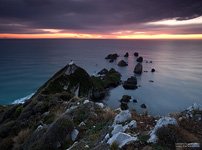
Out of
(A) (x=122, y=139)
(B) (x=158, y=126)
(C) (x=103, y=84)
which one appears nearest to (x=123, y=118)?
(A) (x=122, y=139)

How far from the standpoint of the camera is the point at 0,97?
68.2 meters

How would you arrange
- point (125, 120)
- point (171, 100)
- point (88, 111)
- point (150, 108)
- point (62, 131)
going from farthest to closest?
1. point (171, 100)
2. point (150, 108)
3. point (88, 111)
4. point (62, 131)
5. point (125, 120)

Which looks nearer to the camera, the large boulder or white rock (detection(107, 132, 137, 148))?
white rock (detection(107, 132, 137, 148))

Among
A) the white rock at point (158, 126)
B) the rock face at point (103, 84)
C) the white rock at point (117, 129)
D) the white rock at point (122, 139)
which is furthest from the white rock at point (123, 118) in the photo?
the rock face at point (103, 84)

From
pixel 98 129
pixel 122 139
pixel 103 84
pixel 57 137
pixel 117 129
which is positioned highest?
pixel 122 139

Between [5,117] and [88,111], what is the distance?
42.3 ft

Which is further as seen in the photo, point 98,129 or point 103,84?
point 103,84

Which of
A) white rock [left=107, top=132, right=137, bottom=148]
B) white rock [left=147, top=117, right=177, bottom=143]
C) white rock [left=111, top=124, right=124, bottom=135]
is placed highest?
white rock [left=147, top=117, right=177, bottom=143]

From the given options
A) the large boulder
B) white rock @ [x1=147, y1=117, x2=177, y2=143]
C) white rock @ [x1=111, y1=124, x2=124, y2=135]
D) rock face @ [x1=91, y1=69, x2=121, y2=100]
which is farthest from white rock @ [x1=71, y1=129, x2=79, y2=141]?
rock face @ [x1=91, y1=69, x2=121, y2=100]

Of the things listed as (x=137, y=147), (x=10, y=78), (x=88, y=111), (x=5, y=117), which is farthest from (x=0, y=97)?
(x=137, y=147)

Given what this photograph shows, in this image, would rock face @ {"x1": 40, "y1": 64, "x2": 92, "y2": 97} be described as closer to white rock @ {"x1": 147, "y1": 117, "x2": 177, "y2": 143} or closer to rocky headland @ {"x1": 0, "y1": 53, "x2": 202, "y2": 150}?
rocky headland @ {"x1": 0, "y1": 53, "x2": 202, "y2": 150}

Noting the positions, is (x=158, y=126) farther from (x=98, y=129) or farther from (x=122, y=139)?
(x=98, y=129)

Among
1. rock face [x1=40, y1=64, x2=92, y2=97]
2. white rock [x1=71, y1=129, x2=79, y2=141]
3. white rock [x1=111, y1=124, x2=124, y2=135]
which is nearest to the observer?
white rock [x1=111, y1=124, x2=124, y2=135]

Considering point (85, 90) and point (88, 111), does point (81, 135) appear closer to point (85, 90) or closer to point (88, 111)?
point (88, 111)
